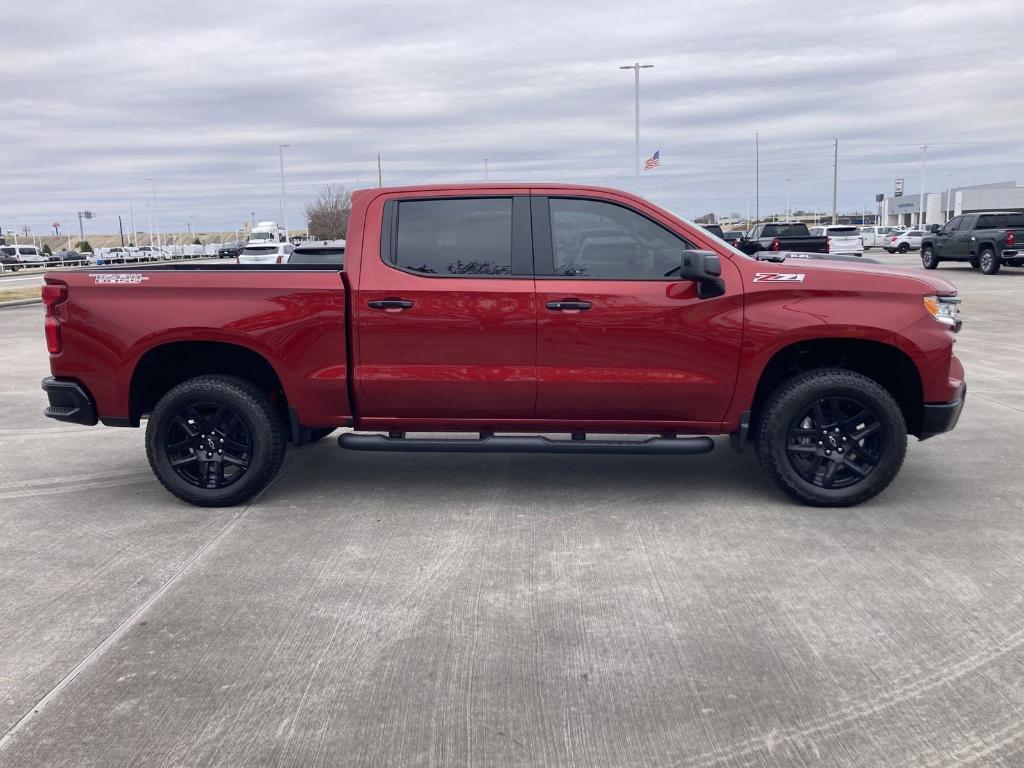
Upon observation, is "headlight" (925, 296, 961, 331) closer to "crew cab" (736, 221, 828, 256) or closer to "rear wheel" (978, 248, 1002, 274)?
"crew cab" (736, 221, 828, 256)

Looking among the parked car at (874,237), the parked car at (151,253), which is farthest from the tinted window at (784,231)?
the parked car at (151,253)

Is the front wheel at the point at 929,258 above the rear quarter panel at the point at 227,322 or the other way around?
the other way around

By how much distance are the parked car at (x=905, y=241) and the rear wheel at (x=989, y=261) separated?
2592 cm

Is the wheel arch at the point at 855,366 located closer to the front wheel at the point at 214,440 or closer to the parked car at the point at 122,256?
the front wheel at the point at 214,440

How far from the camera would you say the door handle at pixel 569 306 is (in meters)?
5.51

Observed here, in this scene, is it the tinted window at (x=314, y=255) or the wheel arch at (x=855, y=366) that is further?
the tinted window at (x=314, y=255)

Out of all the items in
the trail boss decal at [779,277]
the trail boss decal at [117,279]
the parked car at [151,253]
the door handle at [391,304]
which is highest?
the trail boss decal at [117,279]

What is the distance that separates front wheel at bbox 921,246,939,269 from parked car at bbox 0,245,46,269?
59566 millimetres

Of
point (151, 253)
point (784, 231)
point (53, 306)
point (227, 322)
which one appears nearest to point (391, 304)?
point (227, 322)

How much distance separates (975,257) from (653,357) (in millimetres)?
27222

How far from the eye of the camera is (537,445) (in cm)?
572

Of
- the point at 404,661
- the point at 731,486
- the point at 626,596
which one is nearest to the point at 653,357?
the point at 731,486

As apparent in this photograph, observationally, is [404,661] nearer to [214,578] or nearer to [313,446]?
[214,578]

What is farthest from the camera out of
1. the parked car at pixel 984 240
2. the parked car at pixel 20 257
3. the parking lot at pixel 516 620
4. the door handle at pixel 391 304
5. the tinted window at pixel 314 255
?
the parked car at pixel 20 257
